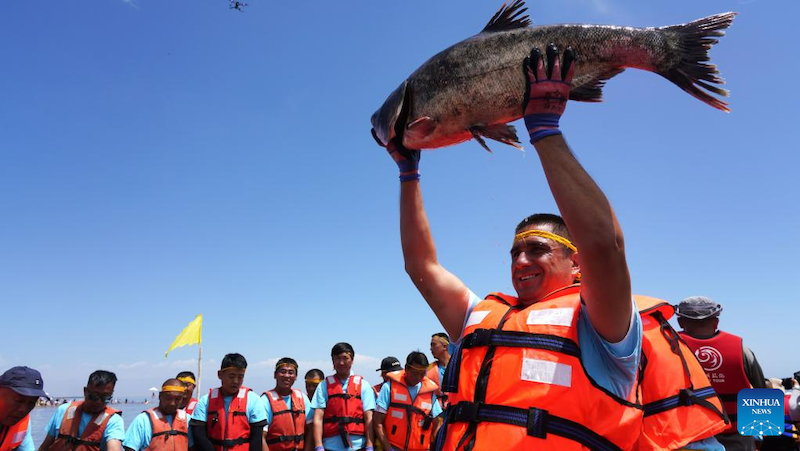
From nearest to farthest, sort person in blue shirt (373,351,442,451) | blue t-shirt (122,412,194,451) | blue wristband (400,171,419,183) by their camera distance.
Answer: blue wristband (400,171,419,183) → blue t-shirt (122,412,194,451) → person in blue shirt (373,351,442,451)

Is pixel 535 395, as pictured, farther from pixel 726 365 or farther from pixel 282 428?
pixel 282 428

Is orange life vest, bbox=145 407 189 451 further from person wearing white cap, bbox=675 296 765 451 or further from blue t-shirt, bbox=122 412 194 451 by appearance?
person wearing white cap, bbox=675 296 765 451

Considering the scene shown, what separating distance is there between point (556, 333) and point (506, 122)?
3.66ft

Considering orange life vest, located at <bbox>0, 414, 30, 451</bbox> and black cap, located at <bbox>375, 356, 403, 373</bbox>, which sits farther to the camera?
black cap, located at <bbox>375, 356, 403, 373</bbox>

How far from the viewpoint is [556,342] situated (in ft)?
9.08

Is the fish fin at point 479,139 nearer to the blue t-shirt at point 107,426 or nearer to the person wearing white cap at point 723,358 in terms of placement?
the person wearing white cap at point 723,358

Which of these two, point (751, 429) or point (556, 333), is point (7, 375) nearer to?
point (556, 333)

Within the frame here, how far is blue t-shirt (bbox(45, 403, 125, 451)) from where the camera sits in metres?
9.12

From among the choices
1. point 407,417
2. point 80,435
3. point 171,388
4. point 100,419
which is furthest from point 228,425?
point 407,417

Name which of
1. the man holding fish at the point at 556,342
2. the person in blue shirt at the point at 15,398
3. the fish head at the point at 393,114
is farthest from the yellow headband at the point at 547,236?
the person in blue shirt at the point at 15,398

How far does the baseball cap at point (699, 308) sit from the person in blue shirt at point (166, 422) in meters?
8.48

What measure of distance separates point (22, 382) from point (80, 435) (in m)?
2.99

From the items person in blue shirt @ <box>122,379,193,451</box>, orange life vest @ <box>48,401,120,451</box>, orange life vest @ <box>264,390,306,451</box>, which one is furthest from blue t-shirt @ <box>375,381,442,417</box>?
orange life vest @ <box>48,401,120,451</box>

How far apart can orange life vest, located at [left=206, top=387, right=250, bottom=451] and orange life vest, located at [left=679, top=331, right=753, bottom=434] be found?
7635mm
